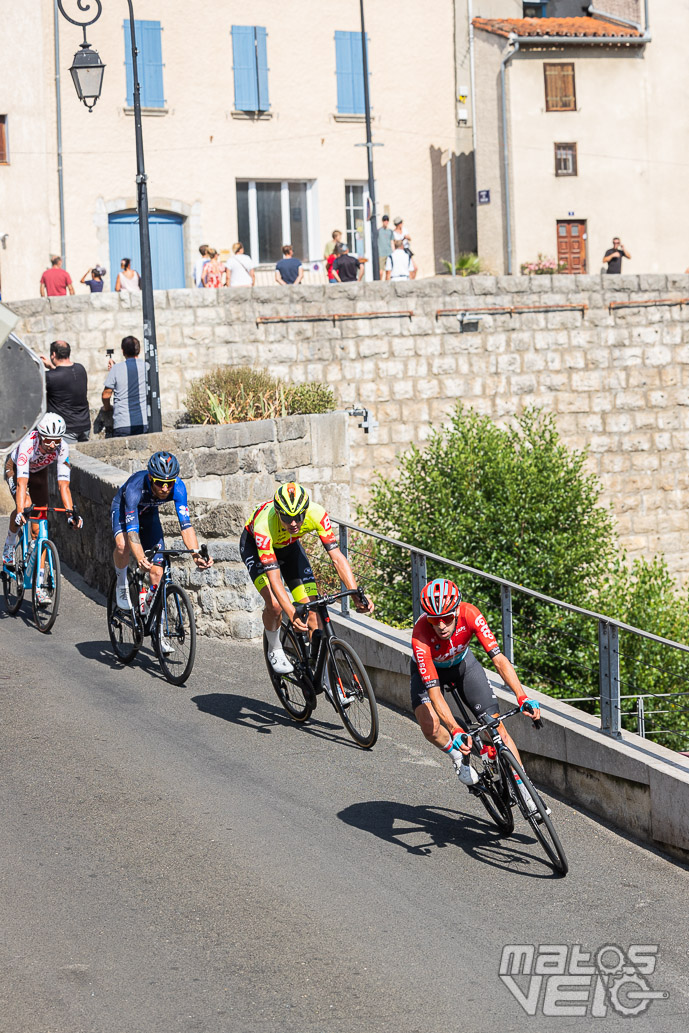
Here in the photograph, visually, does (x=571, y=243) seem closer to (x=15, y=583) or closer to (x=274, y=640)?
(x=15, y=583)

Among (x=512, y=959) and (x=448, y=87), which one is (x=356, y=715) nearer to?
(x=512, y=959)

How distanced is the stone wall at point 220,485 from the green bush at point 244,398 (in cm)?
128

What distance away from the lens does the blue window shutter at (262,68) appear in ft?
99.5

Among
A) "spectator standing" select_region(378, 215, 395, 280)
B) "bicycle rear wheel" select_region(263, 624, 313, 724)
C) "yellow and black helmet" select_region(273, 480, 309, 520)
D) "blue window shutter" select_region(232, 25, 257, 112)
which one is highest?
"blue window shutter" select_region(232, 25, 257, 112)

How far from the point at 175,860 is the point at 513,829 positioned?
2.06 m

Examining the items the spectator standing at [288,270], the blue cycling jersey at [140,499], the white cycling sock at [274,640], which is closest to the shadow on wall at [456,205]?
the spectator standing at [288,270]

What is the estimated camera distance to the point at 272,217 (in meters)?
31.0

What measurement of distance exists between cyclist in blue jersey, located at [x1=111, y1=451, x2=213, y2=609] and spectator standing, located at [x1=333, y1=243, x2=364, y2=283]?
13652mm

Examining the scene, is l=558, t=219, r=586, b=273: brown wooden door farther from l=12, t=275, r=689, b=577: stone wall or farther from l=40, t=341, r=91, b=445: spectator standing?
l=40, t=341, r=91, b=445: spectator standing

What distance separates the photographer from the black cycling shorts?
8.02 metres

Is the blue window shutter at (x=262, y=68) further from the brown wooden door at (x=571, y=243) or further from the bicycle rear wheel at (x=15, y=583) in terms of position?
the bicycle rear wheel at (x=15, y=583)

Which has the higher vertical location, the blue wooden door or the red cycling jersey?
the blue wooden door

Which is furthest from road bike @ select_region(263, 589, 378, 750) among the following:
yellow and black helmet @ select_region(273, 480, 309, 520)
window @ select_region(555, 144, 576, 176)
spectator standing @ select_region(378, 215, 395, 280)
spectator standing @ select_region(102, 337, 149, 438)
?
window @ select_region(555, 144, 576, 176)

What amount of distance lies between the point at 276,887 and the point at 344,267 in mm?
18191
